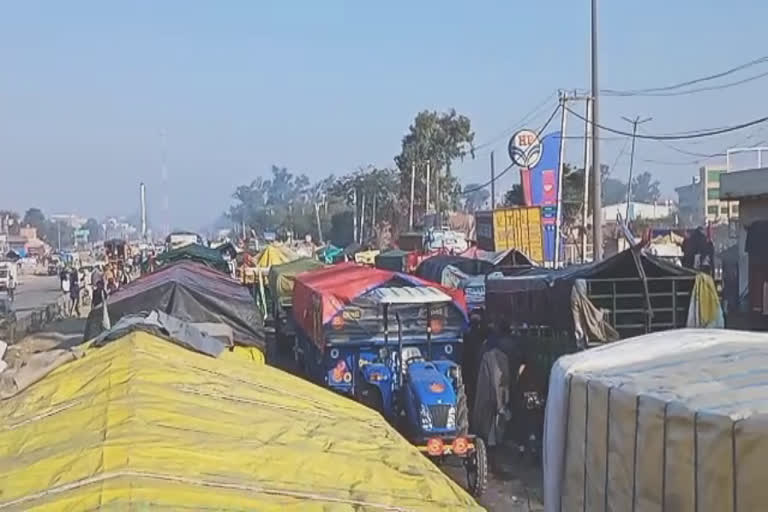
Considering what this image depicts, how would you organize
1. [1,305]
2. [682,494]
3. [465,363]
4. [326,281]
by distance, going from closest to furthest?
[682,494] < [465,363] < [326,281] < [1,305]

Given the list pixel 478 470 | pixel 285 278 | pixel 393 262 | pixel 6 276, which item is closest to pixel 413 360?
pixel 478 470

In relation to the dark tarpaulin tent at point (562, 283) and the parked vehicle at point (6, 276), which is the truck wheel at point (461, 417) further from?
the parked vehicle at point (6, 276)

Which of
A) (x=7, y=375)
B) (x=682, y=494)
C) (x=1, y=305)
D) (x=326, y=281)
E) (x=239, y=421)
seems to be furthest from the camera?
(x=1, y=305)

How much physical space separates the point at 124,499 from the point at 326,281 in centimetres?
1550

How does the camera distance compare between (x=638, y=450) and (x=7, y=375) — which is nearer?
(x=638, y=450)

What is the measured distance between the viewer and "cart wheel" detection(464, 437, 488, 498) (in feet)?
42.2

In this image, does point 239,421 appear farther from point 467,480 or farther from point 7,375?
point 467,480

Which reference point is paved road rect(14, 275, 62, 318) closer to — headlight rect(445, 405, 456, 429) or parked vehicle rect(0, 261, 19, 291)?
parked vehicle rect(0, 261, 19, 291)

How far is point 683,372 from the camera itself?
5.56 meters

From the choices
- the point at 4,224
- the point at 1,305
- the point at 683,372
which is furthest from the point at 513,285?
the point at 4,224

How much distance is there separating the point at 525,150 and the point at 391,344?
2159 centimetres

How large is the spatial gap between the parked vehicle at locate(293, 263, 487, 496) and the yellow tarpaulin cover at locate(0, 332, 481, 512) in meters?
6.92

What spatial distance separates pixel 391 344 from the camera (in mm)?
15719

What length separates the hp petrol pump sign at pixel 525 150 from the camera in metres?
36.1
